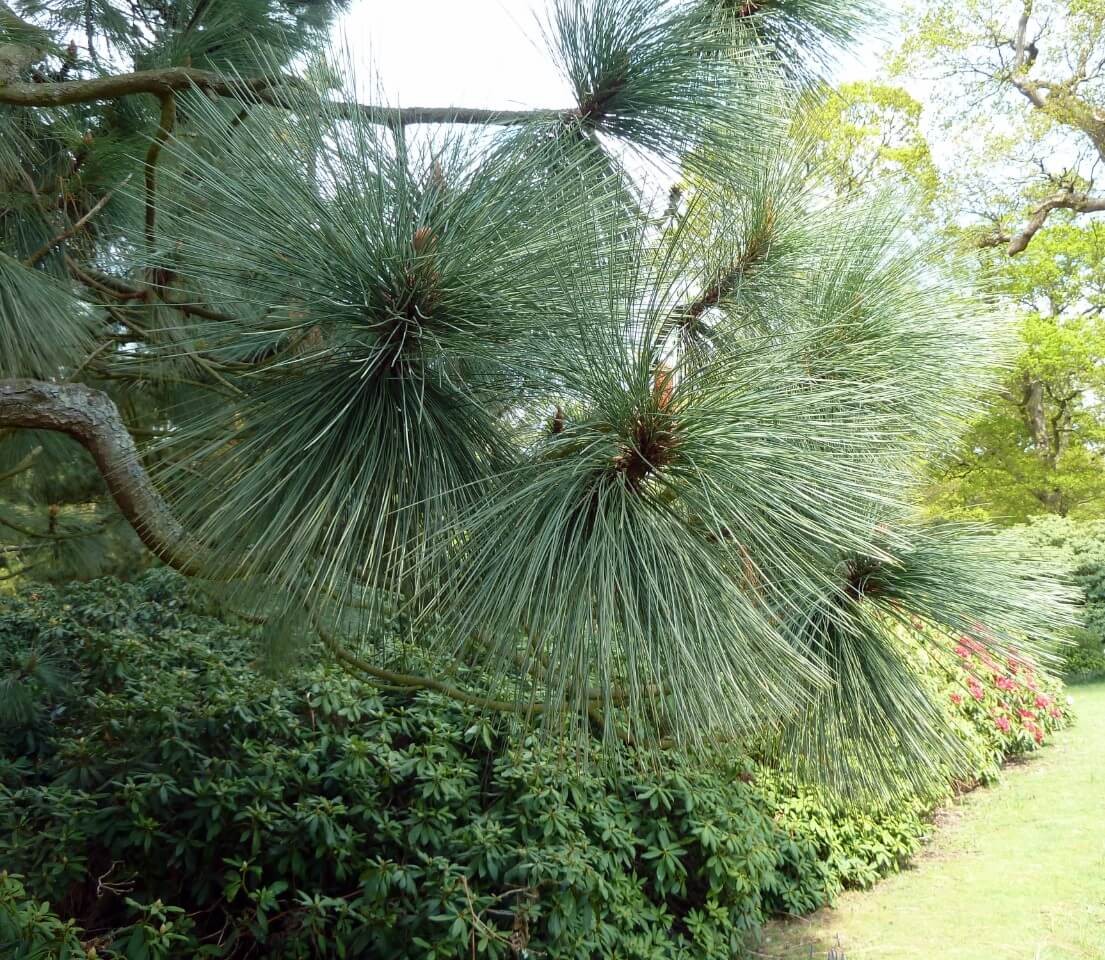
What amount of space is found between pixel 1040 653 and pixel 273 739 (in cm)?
264

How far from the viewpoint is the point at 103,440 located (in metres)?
1.67

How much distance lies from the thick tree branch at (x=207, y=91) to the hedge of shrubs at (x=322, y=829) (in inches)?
55.9

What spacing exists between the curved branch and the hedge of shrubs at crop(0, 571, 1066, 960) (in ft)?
3.21

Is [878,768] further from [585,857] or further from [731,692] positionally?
[585,857]

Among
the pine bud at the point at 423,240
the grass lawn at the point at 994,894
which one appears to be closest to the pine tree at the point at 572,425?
the pine bud at the point at 423,240

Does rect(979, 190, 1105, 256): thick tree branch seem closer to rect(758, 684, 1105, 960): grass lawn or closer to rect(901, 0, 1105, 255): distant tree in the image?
rect(901, 0, 1105, 255): distant tree

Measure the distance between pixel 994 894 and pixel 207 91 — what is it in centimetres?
452

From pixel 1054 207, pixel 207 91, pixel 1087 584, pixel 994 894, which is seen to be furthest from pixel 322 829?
pixel 1054 207

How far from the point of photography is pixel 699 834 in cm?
359

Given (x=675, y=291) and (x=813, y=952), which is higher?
(x=675, y=291)

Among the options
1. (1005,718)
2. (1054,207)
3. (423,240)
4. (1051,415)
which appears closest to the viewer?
(423,240)

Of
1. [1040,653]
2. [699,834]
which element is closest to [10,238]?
[1040,653]

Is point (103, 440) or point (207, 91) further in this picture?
point (207, 91)

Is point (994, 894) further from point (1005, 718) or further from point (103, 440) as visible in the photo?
point (103, 440)
